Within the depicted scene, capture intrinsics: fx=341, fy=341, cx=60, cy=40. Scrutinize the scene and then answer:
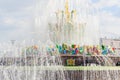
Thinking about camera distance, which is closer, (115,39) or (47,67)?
(47,67)

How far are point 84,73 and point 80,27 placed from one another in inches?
249

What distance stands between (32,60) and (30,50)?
2.90ft

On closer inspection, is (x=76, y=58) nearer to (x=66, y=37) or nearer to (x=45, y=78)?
(x=45, y=78)

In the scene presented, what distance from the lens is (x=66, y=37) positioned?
24250mm

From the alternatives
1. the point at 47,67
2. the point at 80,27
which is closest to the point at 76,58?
the point at 47,67

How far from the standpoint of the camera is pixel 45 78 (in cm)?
1928

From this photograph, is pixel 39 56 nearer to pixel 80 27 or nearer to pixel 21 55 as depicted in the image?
pixel 21 55

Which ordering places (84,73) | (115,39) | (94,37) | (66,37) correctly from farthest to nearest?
(115,39), (94,37), (66,37), (84,73)

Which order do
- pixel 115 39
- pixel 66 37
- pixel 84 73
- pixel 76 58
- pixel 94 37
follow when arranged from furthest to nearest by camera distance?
pixel 115 39
pixel 94 37
pixel 66 37
pixel 76 58
pixel 84 73

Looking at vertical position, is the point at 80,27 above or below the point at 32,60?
above

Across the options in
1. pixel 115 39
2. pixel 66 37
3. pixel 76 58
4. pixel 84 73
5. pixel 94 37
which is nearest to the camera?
pixel 84 73

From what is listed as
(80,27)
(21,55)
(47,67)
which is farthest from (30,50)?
(80,27)

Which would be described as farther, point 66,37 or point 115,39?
point 115,39

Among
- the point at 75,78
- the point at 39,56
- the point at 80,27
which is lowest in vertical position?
the point at 75,78
